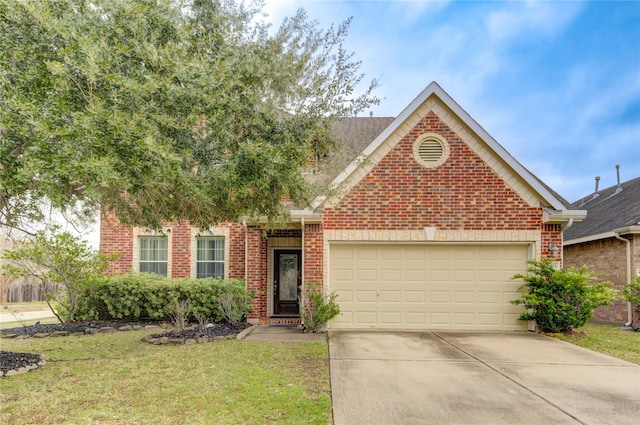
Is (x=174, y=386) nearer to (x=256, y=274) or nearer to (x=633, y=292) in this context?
(x=256, y=274)

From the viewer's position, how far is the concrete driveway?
4.85 m

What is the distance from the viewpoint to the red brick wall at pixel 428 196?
10.8 m

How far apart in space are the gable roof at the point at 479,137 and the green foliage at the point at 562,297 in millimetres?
1312

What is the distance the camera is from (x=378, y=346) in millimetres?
8641

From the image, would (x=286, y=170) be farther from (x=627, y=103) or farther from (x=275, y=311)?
(x=627, y=103)

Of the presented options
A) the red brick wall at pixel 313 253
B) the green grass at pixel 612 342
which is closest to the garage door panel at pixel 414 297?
the red brick wall at pixel 313 253

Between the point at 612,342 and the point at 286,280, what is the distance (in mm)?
8398

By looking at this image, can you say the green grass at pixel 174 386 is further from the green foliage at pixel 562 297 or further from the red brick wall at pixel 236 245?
the green foliage at pixel 562 297

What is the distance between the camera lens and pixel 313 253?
10758mm

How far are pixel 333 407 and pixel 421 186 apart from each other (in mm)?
6927

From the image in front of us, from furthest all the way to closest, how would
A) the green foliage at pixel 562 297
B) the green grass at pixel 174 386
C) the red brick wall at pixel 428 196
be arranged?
the red brick wall at pixel 428 196, the green foliage at pixel 562 297, the green grass at pixel 174 386

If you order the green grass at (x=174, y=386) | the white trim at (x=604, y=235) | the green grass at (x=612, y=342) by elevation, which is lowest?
the green grass at (x=612, y=342)

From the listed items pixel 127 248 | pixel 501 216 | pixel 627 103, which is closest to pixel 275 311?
pixel 127 248

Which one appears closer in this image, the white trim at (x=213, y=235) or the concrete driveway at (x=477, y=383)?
the concrete driveway at (x=477, y=383)
